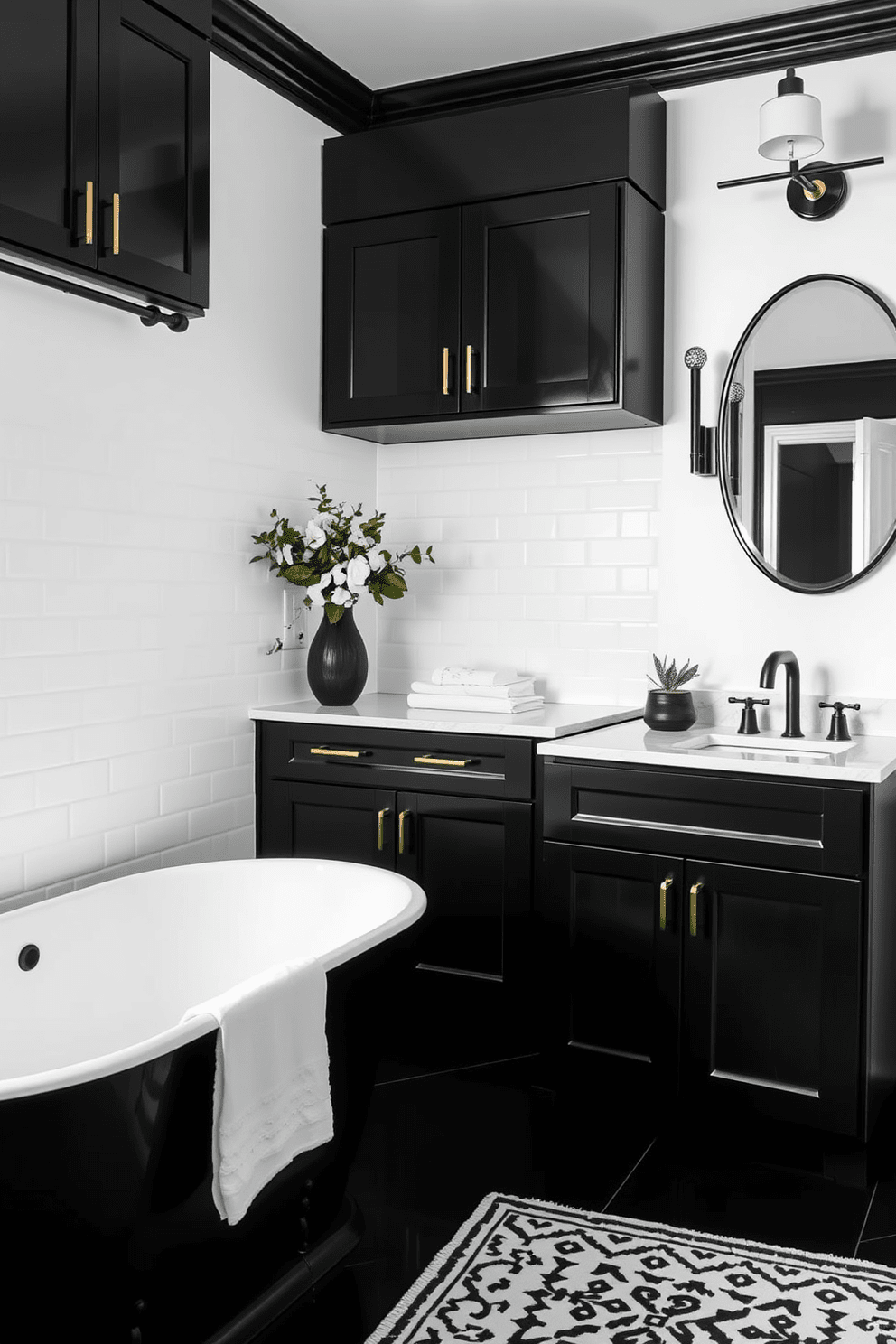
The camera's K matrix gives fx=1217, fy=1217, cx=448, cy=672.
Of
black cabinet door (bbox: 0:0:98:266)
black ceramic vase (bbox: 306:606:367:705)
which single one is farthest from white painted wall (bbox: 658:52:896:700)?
black cabinet door (bbox: 0:0:98:266)

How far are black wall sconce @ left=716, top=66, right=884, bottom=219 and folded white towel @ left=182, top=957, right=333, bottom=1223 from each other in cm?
250

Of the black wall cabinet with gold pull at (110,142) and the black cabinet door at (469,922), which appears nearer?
the black wall cabinet with gold pull at (110,142)

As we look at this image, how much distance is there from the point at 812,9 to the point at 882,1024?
8.99 ft

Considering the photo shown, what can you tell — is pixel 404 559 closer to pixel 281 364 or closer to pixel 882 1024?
pixel 281 364

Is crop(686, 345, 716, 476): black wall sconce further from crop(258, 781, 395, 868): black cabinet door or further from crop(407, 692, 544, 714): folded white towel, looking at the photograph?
crop(258, 781, 395, 868): black cabinet door

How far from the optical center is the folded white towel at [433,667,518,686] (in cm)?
358

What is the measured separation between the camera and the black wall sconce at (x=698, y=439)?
3613 millimetres

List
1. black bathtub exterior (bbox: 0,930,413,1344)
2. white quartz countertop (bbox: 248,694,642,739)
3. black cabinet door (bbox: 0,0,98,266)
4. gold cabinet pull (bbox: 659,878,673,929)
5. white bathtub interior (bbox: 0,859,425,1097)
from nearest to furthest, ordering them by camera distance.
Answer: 1. black bathtub exterior (bbox: 0,930,413,1344)
2. black cabinet door (bbox: 0,0,98,266)
3. white bathtub interior (bbox: 0,859,425,1097)
4. gold cabinet pull (bbox: 659,878,673,929)
5. white quartz countertop (bbox: 248,694,642,739)

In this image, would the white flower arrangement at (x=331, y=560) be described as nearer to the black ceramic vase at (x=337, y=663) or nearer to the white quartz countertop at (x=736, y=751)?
the black ceramic vase at (x=337, y=663)

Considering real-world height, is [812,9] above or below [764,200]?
above

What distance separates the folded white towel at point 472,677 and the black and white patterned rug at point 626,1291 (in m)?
1.49

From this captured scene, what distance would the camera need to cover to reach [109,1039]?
270cm

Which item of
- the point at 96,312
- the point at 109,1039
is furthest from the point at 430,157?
the point at 109,1039

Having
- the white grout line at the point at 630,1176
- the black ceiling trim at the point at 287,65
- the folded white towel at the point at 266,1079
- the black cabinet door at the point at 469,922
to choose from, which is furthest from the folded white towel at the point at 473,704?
the black ceiling trim at the point at 287,65
